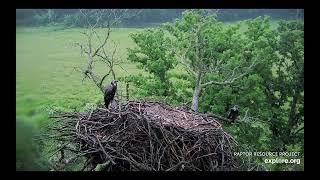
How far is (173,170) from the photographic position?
737 cm

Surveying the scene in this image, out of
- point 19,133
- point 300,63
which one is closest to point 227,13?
point 300,63

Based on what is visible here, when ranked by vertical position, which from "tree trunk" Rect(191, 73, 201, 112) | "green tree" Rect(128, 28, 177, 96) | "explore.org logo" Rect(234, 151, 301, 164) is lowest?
"explore.org logo" Rect(234, 151, 301, 164)

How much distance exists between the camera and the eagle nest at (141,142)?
728cm

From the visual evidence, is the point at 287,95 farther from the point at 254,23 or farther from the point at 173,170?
the point at 173,170

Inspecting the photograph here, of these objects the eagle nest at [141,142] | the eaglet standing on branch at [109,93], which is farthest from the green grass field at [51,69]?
the eagle nest at [141,142]

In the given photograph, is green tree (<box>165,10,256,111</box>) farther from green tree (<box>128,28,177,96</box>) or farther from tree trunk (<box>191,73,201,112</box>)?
green tree (<box>128,28,177,96</box>)

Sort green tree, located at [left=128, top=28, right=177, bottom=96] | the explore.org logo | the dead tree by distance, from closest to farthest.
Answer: the explore.org logo, the dead tree, green tree, located at [left=128, top=28, right=177, bottom=96]

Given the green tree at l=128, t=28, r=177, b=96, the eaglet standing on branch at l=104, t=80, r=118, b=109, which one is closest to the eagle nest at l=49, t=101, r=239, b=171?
the eaglet standing on branch at l=104, t=80, r=118, b=109

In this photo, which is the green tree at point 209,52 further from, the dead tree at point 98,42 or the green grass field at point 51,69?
the green grass field at point 51,69

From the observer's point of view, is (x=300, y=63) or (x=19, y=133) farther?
(x=300, y=63)

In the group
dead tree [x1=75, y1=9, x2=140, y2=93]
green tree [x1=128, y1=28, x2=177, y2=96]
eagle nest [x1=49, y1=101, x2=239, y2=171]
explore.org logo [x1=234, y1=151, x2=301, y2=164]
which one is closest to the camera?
eagle nest [x1=49, y1=101, x2=239, y2=171]

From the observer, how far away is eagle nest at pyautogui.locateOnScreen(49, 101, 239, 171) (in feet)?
23.9
